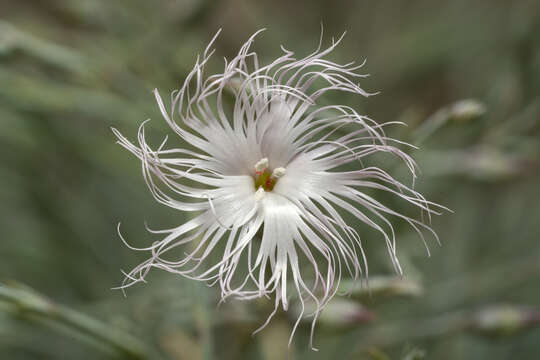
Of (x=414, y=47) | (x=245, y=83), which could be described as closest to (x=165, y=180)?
(x=245, y=83)

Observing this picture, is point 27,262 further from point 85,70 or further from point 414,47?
point 414,47

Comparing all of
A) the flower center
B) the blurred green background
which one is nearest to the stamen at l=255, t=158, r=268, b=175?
the flower center

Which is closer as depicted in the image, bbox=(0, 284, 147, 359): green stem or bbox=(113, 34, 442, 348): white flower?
bbox=(113, 34, 442, 348): white flower

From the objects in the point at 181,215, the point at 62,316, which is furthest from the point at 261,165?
the point at 181,215

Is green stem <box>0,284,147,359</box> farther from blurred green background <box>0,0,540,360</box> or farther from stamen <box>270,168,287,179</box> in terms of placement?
stamen <box>270,168,287,179</box>

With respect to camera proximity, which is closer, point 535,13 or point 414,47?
point 535,13

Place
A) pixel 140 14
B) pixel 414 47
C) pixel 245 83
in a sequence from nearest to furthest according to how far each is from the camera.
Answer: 1. pixel 245 83
2. pixel 140 14
3. pixel 414 47
